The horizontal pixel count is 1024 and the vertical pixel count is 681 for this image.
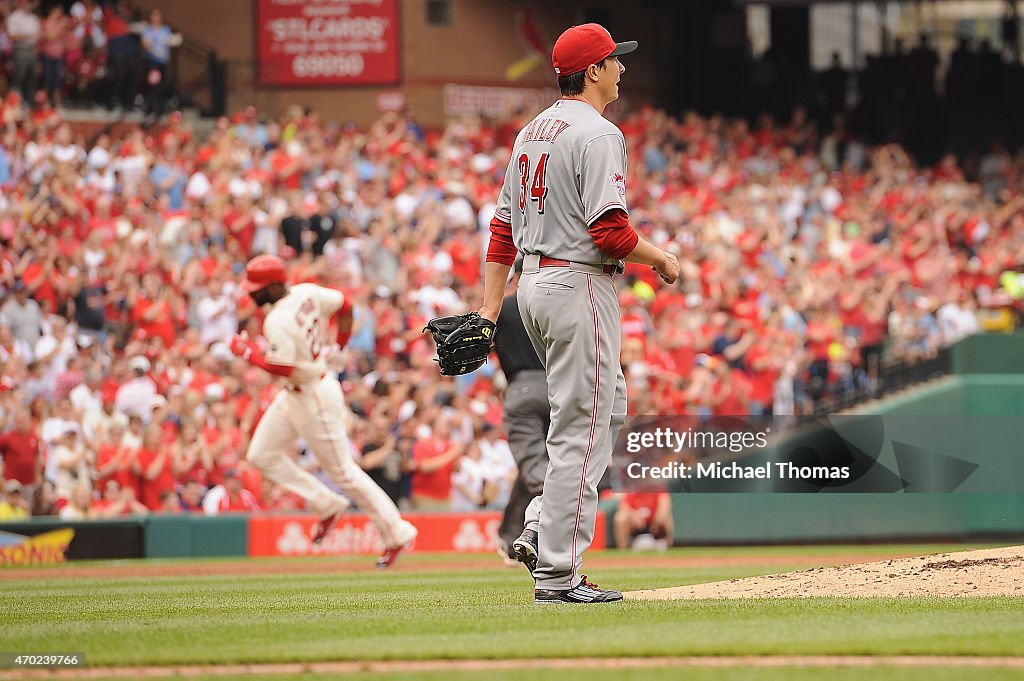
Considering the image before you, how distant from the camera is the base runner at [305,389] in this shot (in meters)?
10.2

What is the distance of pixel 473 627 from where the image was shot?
19.2 feet

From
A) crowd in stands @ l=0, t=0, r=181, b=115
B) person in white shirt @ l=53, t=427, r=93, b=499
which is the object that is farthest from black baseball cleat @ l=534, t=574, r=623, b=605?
crowd in stands @ l=0, t=0, r=181, b=115

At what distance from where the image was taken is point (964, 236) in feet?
75.5

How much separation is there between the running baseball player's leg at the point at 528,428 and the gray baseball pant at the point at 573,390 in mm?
3425

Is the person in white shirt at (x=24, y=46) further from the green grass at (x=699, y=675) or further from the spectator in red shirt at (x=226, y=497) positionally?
the green grass at (x=699, y=675)

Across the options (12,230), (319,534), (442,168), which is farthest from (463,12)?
(319,534)

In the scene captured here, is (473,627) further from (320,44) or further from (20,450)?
(320,44)

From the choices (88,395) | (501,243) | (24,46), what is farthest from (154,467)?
(24,46)

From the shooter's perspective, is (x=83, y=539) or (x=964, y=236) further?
(x=964, y=236)

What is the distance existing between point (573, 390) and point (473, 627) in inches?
44.5

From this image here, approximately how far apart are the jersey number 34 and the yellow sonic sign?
8321 millimetres

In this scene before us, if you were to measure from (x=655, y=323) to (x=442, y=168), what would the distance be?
13.3 ft

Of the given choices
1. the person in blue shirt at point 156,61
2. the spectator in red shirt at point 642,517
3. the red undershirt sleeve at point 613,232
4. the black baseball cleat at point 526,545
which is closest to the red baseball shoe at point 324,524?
the black baseball cleat at point 526,545

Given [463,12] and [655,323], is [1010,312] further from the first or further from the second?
[463,12]
